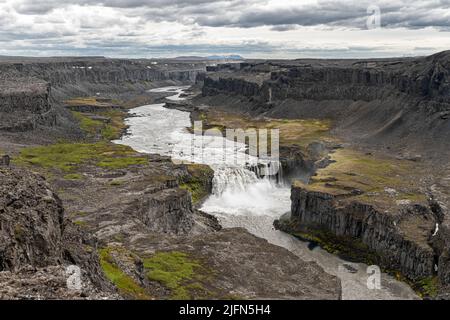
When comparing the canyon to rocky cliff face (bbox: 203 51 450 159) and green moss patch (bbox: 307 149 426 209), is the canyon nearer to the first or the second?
green moss patch (bbox: 307 149 426 209)

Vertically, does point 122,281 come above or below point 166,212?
above

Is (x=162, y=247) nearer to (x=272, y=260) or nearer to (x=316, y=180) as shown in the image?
(x=272, y=260)

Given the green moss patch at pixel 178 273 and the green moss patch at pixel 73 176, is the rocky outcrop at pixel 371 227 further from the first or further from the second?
→ the green moss patch at pixel 73 176

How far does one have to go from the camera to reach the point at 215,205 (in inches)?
3450

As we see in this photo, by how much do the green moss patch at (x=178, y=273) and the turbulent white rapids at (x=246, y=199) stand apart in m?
19.0

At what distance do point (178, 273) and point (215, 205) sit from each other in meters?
45.0

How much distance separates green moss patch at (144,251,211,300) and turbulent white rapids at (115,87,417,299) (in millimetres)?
18980

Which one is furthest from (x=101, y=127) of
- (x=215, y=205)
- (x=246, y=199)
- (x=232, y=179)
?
(x=215, y=205)

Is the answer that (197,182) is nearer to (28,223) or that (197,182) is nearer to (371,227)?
(371,227)

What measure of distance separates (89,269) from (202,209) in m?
54.8

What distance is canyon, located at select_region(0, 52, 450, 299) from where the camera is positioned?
31.8 meters

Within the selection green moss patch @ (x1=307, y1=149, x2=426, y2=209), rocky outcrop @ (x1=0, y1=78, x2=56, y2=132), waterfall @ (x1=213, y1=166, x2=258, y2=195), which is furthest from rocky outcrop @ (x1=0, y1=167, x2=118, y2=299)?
rocky outcrop @ (x1=0, y1=78, x2=56, y2=132)

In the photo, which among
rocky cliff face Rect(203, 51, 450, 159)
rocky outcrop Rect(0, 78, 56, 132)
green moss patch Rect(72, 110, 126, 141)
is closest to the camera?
rocky cliff face Rect(203, 51, 450, 159)
